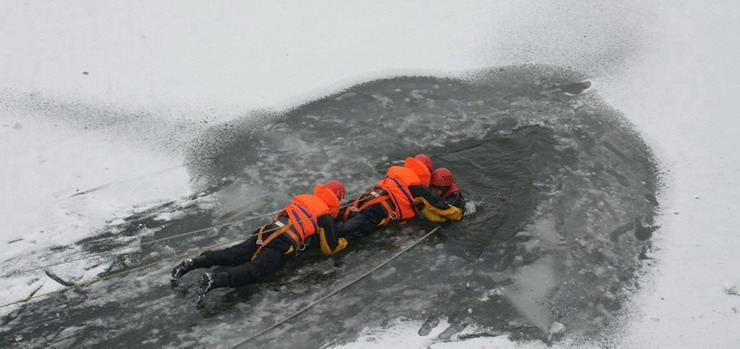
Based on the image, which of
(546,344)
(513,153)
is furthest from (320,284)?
(513,153)

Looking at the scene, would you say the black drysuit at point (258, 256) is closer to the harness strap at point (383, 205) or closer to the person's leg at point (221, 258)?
the person's leg at point (221, 258)

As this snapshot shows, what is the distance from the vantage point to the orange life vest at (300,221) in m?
5.48

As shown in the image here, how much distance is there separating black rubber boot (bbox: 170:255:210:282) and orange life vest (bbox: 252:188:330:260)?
0.47m

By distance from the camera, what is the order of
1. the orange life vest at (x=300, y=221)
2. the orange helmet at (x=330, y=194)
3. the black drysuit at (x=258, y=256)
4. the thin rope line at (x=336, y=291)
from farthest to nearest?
the orange helmet at (x=330, y=194), the orange life vest at (x=300, y=221), the black drysuit at (x=258, y=256), the thin rope line at (x=336, y=291)

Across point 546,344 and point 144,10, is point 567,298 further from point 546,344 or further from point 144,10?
point 144,10

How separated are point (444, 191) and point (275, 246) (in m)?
2.12

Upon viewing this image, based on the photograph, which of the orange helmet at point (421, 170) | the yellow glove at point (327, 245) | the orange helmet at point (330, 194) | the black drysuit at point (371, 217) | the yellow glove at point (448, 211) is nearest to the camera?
the yellow glove at point (327, 245)

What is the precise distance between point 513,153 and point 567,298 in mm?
2535

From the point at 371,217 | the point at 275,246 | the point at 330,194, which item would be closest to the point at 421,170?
the point at 371,217

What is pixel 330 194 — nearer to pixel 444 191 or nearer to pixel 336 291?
pixel 336 291

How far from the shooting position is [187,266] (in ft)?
17.4

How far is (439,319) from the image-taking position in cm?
510

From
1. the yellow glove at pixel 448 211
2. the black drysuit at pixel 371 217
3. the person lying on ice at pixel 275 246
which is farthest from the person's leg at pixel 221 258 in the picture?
the yellow glove at pixel 448 211

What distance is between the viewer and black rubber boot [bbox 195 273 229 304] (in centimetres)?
507
